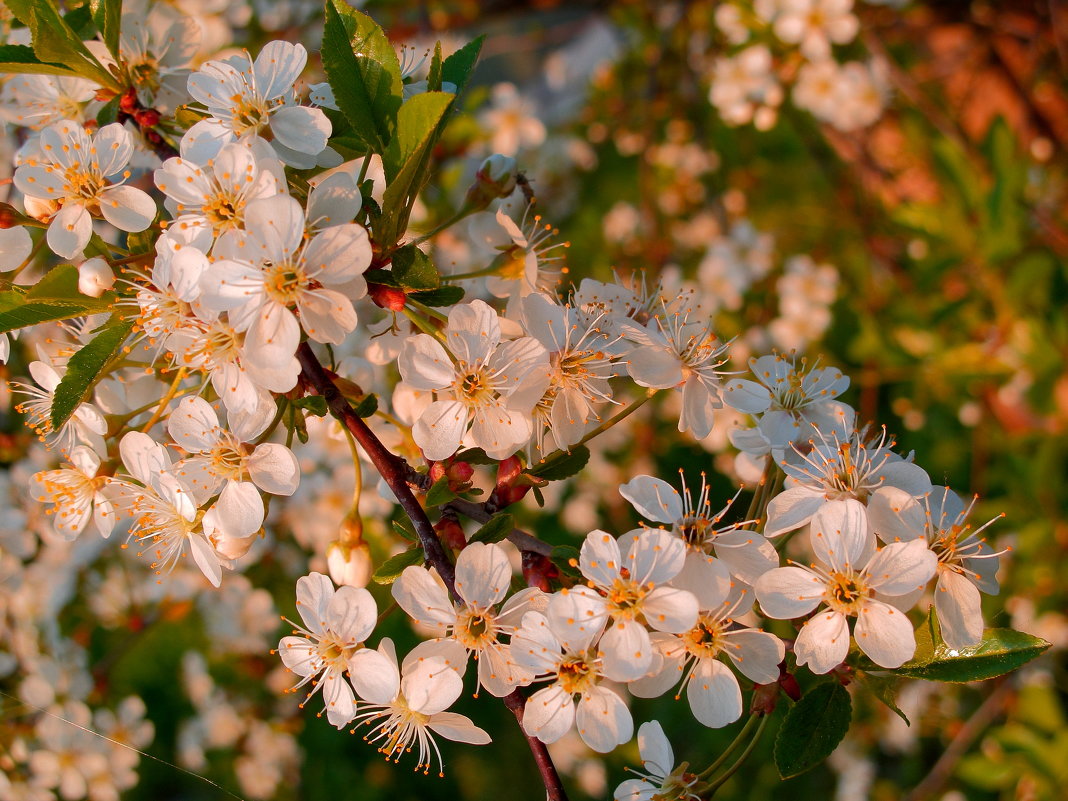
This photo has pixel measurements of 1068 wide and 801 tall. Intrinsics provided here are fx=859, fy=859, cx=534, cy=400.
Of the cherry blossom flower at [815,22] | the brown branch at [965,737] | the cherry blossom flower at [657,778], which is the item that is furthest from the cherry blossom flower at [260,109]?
the brown branch at [965,737]

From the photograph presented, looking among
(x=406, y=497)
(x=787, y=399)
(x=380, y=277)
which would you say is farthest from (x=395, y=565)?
(x=787, y=399)

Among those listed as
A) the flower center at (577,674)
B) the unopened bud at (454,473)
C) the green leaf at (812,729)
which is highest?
the unopened bud at (454,473)

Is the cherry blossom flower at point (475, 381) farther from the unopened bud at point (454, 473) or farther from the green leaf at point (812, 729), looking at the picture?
the green leaf at point (812, 729)

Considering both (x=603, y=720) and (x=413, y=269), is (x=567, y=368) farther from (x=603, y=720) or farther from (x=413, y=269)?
(x=603, y=720)

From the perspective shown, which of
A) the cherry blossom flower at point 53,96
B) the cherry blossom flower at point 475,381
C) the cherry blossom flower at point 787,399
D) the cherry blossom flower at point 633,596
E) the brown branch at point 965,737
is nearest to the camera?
the cherry blossom flower at point 633,596

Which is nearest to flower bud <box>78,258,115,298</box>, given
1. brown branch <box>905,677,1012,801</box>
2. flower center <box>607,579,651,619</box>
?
flower center <box>607,579,651,619</box>

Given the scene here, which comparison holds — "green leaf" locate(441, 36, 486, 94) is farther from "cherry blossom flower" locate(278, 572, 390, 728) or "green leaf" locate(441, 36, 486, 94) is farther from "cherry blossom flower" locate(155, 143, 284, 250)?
"cherry blossom flower" locate(278, 572, 390, 728)

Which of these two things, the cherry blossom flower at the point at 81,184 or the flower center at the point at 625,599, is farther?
the cherry blossom flower at the point at 81,184

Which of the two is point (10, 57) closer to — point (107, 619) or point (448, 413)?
point (448, 413)
